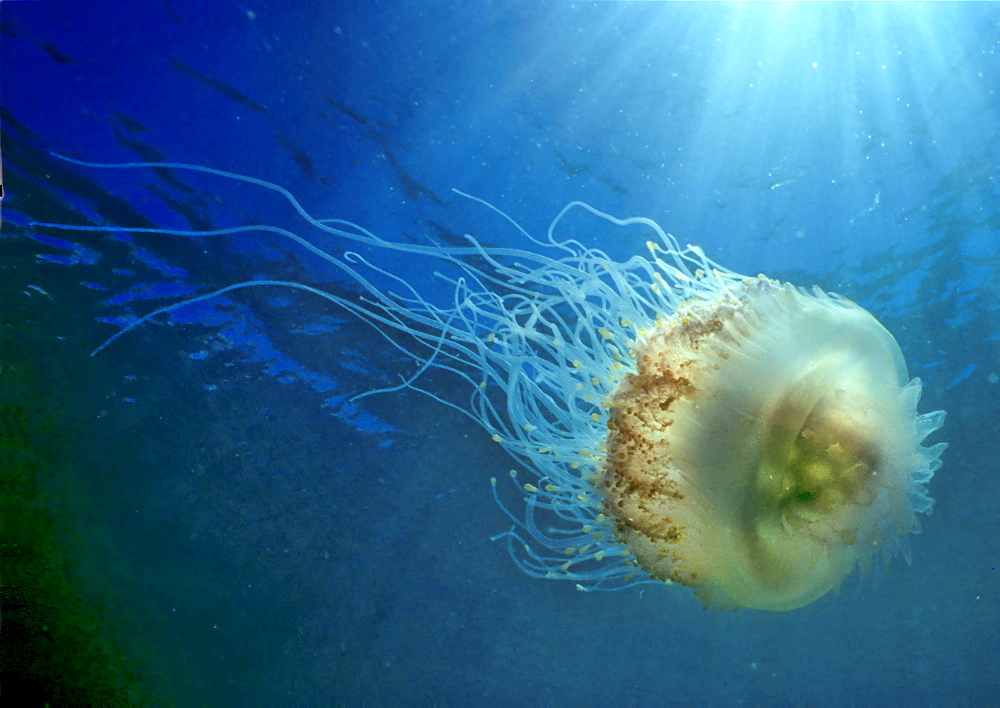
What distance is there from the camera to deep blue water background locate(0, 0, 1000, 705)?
5.93 metres

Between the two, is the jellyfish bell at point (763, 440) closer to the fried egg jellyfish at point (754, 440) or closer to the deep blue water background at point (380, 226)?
the fried egg jellyfish at point (754, 440)

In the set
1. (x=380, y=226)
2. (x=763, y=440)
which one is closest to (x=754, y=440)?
(x=763, y=440)

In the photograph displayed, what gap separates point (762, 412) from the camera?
98.9 inches

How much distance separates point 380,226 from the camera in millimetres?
8055

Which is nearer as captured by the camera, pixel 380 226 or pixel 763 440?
pixel 763 440

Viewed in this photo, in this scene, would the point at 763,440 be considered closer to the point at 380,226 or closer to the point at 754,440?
the point at 754,440

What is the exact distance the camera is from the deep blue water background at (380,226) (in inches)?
234

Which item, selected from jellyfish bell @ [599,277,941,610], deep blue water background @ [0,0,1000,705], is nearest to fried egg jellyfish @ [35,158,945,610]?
jellyfish bell @ [599,277,941,610]

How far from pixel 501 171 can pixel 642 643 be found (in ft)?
71.9

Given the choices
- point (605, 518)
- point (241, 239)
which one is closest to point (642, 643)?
point (241, 239)

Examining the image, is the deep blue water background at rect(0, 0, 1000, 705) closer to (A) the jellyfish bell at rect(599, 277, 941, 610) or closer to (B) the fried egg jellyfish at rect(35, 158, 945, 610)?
(B) the fried egg jellyfish at rect(35, 158, 945, 610)

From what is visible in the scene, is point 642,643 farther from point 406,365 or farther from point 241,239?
point 241,239

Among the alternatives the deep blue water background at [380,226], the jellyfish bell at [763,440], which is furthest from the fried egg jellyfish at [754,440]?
the deep blue water background at [380,226]

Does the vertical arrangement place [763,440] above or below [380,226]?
below
